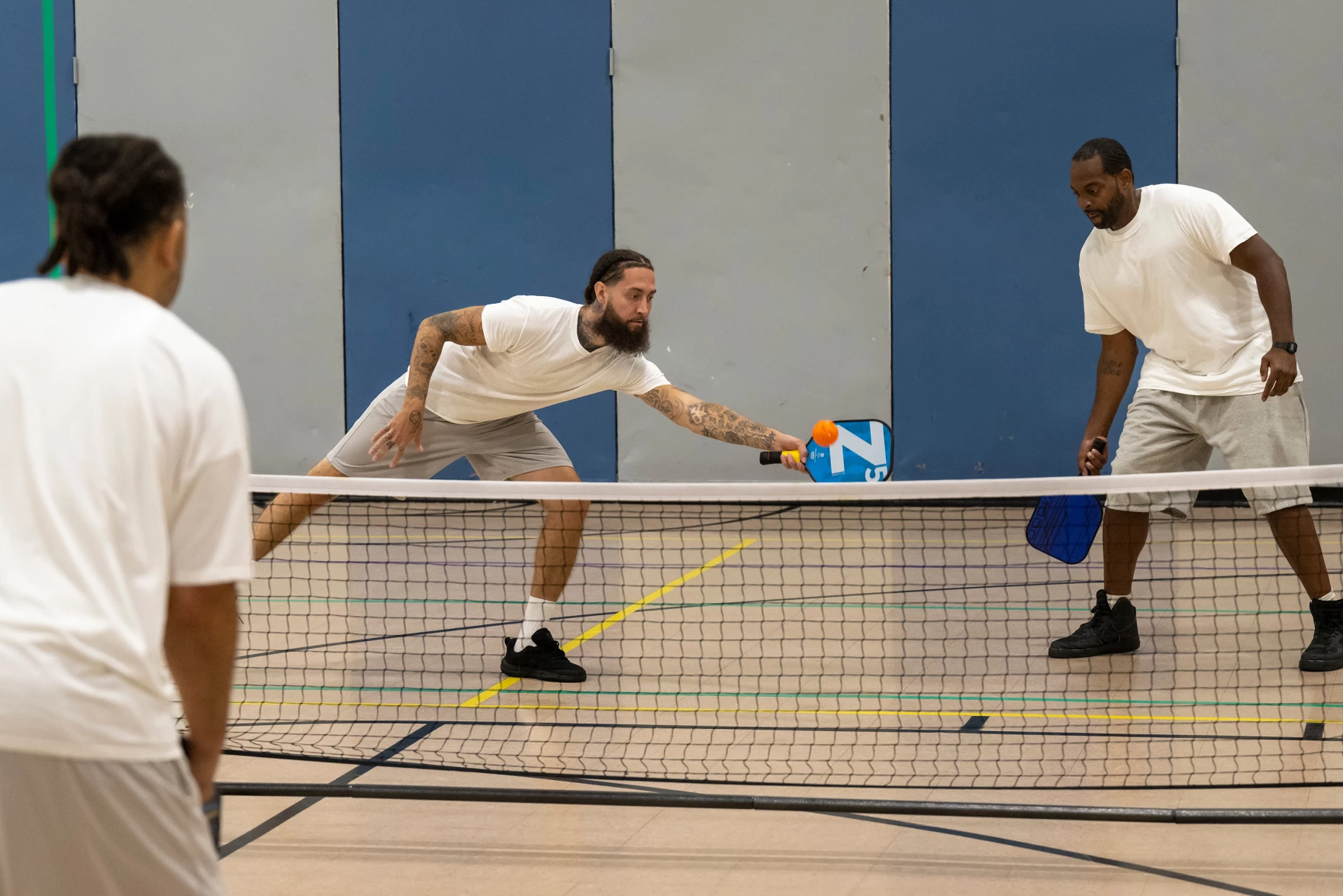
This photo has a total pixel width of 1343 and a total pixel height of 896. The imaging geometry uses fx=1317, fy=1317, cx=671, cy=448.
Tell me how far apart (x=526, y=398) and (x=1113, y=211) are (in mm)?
2375

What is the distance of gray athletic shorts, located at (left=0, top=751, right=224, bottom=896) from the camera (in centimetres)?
161

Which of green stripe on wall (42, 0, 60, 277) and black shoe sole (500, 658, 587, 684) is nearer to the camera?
black shoe sole (500, 658, 587, 684)

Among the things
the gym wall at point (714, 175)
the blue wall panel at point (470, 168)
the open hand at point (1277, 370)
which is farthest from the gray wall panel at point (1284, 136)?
the open hand at point (1277, 370)

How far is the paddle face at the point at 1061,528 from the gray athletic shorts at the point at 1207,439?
0.16m

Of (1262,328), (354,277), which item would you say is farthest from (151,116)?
(1262,328)

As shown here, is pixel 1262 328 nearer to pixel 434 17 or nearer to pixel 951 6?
pixel 951 6

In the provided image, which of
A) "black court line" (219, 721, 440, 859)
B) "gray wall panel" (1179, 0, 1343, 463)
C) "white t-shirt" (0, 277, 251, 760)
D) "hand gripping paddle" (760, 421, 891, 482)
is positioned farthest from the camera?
"gray wall panel" (1179, 0, 1343, 463)

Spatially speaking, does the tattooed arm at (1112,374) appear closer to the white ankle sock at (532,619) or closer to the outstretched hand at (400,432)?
the white ankle sock at (532,619)

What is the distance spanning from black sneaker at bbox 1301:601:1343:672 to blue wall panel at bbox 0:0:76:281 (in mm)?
8964

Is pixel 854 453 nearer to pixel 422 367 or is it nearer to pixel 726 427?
pixel 726 427

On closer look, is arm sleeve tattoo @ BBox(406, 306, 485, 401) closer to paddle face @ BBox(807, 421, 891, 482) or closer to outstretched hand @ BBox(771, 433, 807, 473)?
outstretched hand @ BBox(771, 433, 807, 473)

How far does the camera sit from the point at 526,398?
5.15 m

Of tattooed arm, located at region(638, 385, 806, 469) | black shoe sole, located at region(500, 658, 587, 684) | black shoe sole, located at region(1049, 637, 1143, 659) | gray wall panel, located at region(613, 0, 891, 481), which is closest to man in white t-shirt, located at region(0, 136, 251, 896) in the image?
tattooed arm, located at region(638, 385, 806, 469)

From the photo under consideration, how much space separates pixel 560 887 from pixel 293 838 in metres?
0.79
